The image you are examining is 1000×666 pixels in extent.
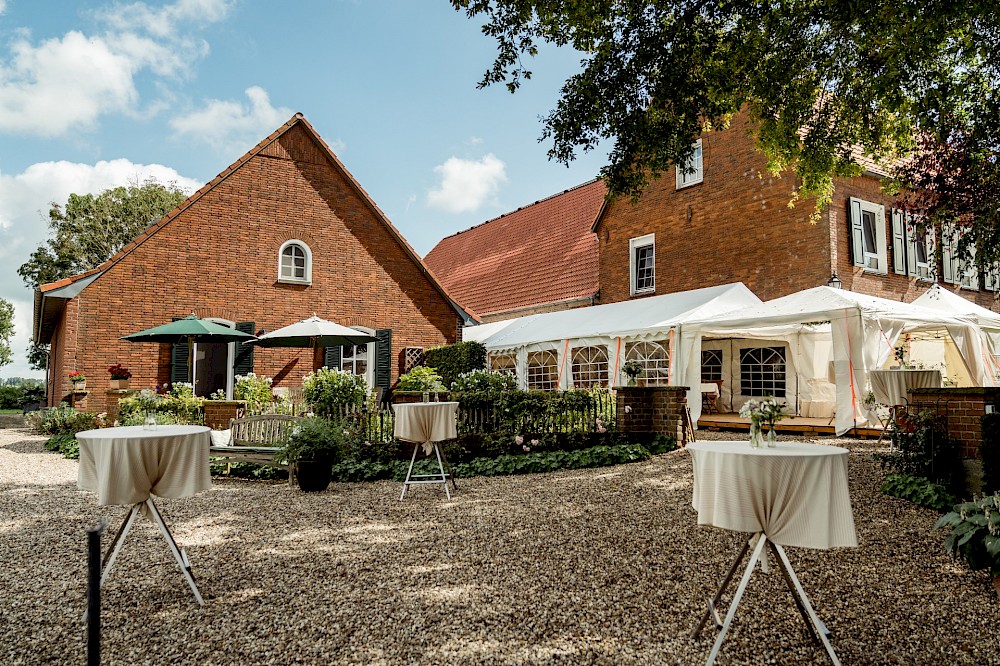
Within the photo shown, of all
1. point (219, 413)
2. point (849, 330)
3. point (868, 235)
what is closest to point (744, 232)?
point (868, 235)

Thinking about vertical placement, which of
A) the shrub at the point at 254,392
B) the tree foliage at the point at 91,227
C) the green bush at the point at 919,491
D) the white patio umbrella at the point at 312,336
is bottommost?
the green bush at the point at 919,491

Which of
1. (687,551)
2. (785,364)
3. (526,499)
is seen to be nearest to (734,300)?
(785,364)

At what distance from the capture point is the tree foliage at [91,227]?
31.0 m

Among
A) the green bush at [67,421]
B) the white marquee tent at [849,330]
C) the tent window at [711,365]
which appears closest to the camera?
the white marquee tent at [849,330]

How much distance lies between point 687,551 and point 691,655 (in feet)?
5.45

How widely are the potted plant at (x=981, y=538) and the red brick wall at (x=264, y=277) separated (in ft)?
42.9

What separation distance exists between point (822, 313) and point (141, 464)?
10012mm

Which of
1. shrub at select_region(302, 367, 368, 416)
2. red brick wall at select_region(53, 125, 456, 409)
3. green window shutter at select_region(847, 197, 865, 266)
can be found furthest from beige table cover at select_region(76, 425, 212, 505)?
green window shutter at select_region(847, 197, 865, 266)

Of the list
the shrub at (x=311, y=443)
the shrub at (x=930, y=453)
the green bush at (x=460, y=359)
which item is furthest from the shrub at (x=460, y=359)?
the shrub at (x=930, y=453)

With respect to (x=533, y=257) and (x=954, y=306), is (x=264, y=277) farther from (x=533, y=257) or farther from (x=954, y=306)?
(x=954, y=306)

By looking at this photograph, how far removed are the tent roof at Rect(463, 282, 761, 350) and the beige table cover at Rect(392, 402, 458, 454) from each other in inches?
244

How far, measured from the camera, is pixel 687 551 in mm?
4648

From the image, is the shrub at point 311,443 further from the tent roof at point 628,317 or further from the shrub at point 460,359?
the shrub at point 460,359

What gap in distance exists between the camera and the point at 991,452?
17.9 feet
